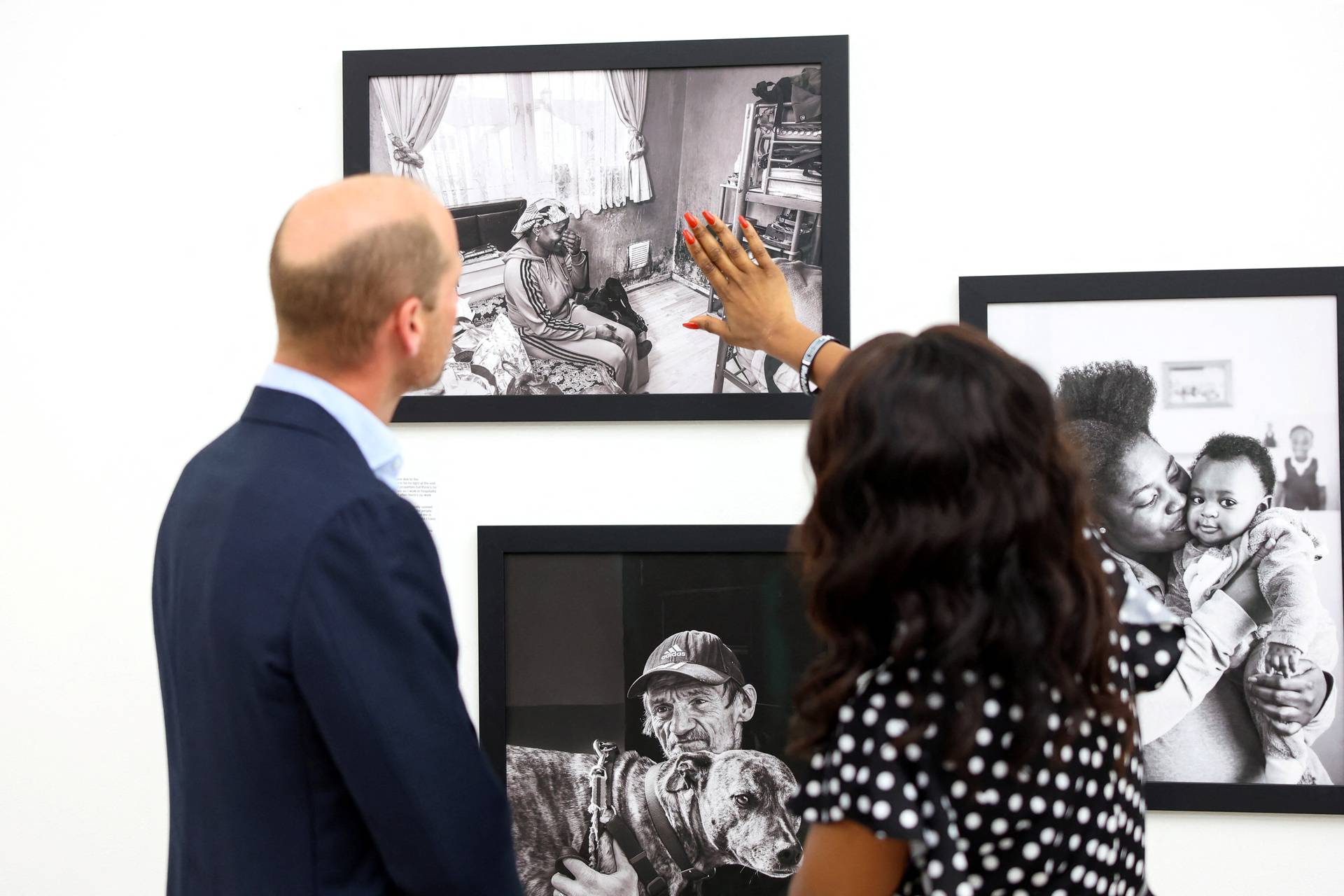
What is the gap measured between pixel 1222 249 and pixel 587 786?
116cm

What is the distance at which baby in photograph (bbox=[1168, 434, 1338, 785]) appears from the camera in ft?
4.58

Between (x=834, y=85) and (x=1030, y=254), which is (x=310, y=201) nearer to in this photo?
(x=834, y=85)

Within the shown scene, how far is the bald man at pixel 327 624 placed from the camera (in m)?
0.80

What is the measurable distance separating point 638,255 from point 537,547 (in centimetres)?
44

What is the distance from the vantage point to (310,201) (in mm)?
876

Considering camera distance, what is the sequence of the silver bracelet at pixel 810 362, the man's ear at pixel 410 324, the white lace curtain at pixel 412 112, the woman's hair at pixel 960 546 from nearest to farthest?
the woman's hair at pixel 960 546 < the man's ear at pixel 410 324 < the silver bracelet at pixel 810 362 < the white lace curtain at pixel 412 112

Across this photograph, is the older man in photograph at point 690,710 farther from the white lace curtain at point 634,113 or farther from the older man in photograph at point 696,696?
the white lace curtain at point 634,113

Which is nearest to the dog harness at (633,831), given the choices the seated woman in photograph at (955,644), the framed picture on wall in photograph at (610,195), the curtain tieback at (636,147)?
the framed picture on wall in photograph at (610,195)

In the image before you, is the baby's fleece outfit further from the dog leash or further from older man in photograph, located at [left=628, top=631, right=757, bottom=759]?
the dog leash

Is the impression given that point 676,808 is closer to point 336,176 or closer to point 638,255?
point 638,255

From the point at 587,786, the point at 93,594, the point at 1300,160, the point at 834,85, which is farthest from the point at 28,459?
Answer: the point at 1300,160

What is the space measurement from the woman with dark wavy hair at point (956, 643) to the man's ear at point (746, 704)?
671mm

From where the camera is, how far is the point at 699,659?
58.5 inches

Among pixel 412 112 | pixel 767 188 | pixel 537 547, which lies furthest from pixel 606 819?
pixel 412 112
